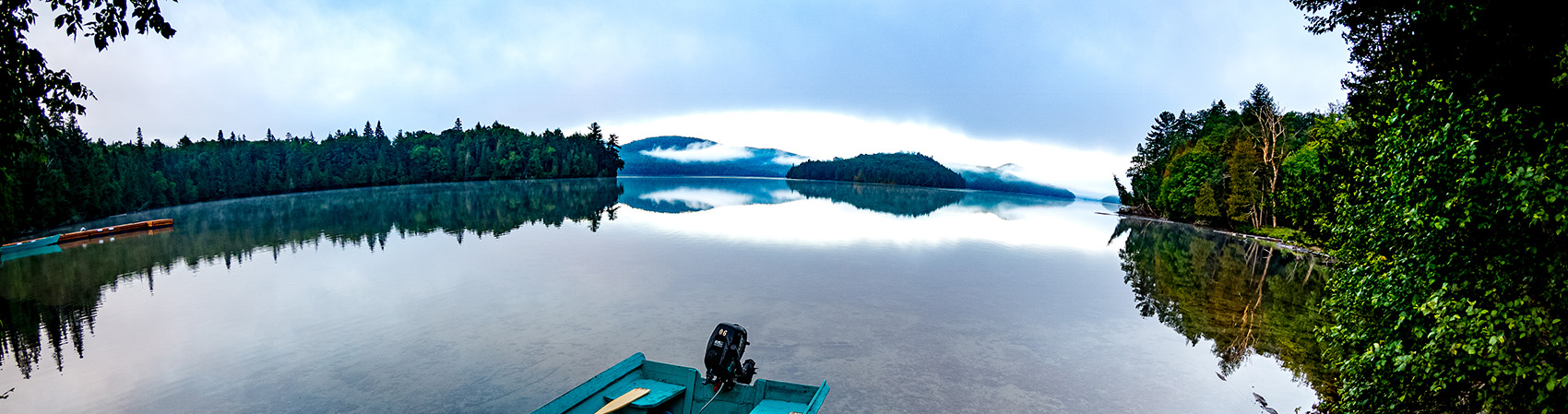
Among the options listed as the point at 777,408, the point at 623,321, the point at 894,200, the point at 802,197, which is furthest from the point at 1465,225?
the point at 802,197

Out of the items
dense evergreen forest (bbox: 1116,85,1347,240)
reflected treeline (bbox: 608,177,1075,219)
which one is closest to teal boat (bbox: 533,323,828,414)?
dense evergreen forest (bbox: 1116,85,1347,240)

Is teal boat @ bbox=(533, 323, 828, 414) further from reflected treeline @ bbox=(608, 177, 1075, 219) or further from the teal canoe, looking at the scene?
reflected treeline @ bbox=(608, 177, 1075, 219)

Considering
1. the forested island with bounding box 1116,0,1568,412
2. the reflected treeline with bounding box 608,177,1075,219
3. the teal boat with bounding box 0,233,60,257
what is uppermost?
the forested island with bounding box 1116,0,1568,412

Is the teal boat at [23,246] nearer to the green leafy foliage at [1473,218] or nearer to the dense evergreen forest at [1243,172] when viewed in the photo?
the green leafy foliage at [1473,218]

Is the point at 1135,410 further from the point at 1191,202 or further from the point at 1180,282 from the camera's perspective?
the point at 1191,202

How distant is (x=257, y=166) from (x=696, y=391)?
429 ft

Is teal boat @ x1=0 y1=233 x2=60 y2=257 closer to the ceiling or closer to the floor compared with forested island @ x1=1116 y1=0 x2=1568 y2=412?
closer to the floor

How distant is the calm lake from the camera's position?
604 inches

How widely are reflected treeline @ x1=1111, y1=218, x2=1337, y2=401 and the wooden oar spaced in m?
15.3

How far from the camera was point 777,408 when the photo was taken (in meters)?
11.9

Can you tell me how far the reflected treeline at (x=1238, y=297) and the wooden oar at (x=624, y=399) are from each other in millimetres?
15327

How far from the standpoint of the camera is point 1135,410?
1466cm

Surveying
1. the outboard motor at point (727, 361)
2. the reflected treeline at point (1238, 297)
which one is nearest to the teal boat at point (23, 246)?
the outboard motor at point (727, 361)

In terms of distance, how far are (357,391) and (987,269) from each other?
2846 centimetres
